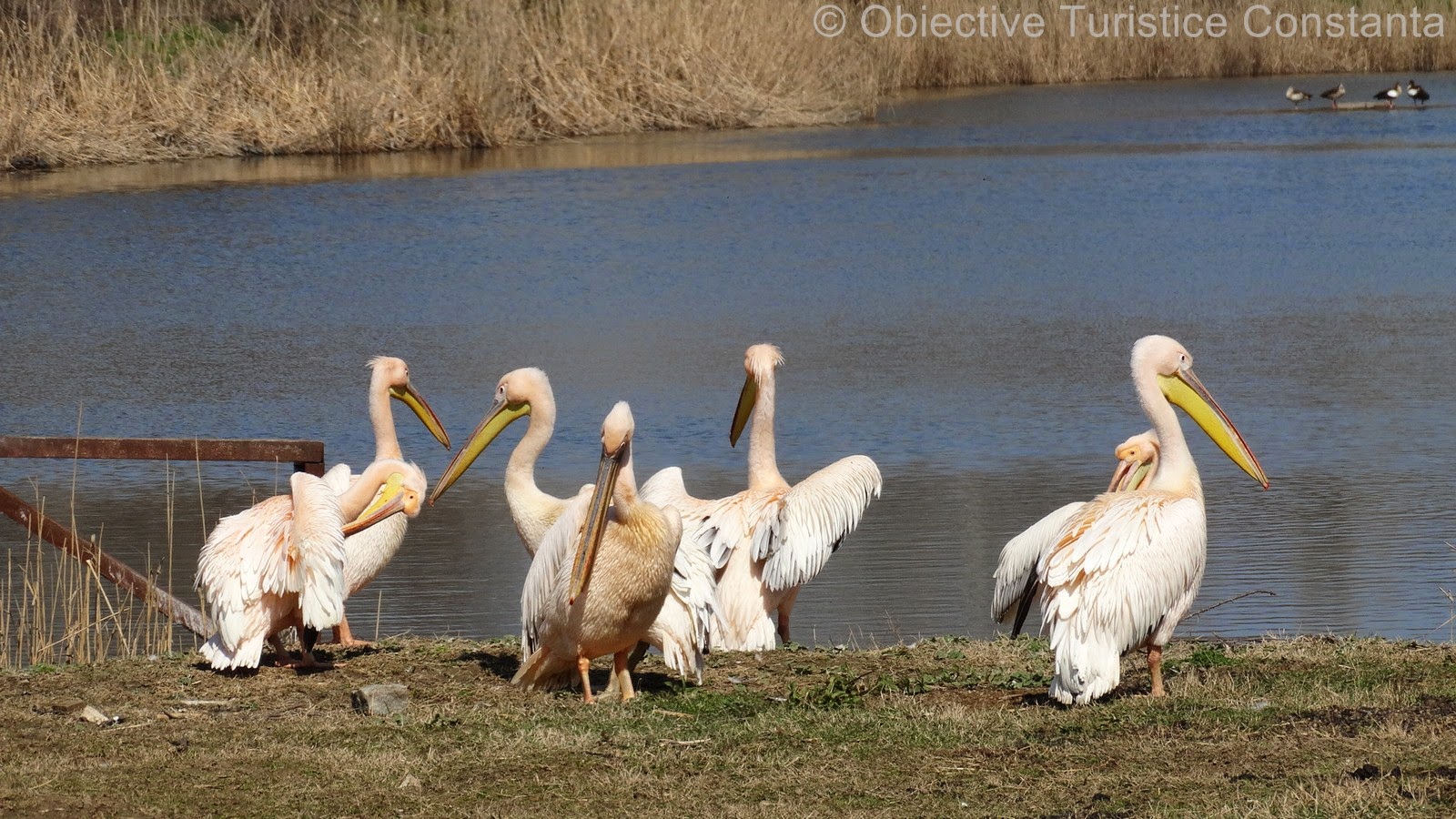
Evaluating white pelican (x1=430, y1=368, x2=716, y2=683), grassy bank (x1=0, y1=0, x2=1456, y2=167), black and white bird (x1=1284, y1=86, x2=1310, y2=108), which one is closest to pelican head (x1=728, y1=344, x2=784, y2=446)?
white pelican (x1=430, y1=368, x2=716, y2=683)

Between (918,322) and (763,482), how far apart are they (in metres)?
6.00

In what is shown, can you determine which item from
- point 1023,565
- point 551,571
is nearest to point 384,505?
point 551,571

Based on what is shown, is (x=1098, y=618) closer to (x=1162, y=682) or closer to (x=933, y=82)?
→ (x=1162, y=682)

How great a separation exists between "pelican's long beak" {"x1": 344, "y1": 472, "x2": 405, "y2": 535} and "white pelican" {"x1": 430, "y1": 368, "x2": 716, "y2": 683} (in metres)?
0.23

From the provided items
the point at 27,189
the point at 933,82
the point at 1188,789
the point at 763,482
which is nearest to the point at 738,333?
the point at 763,482

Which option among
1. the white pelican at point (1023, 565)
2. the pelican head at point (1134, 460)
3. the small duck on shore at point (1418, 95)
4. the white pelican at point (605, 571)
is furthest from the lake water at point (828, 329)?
the small duck on shore at point (1418, 95)

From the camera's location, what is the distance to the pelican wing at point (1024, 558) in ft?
16.4

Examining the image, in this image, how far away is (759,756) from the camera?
384cm

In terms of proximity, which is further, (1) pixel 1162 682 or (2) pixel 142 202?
(2) pixel 142 202

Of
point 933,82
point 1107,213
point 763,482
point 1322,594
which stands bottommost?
point 1322,594

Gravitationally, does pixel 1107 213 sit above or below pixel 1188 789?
above

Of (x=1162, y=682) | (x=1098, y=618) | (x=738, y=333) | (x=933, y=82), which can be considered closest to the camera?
(x=1098, y=618)

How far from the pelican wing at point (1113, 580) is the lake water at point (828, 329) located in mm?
1623

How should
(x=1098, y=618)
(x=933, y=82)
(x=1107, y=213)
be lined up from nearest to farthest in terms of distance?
(x=1098, y=618)
(x=1107, y=213)
(x=933, y=82)
